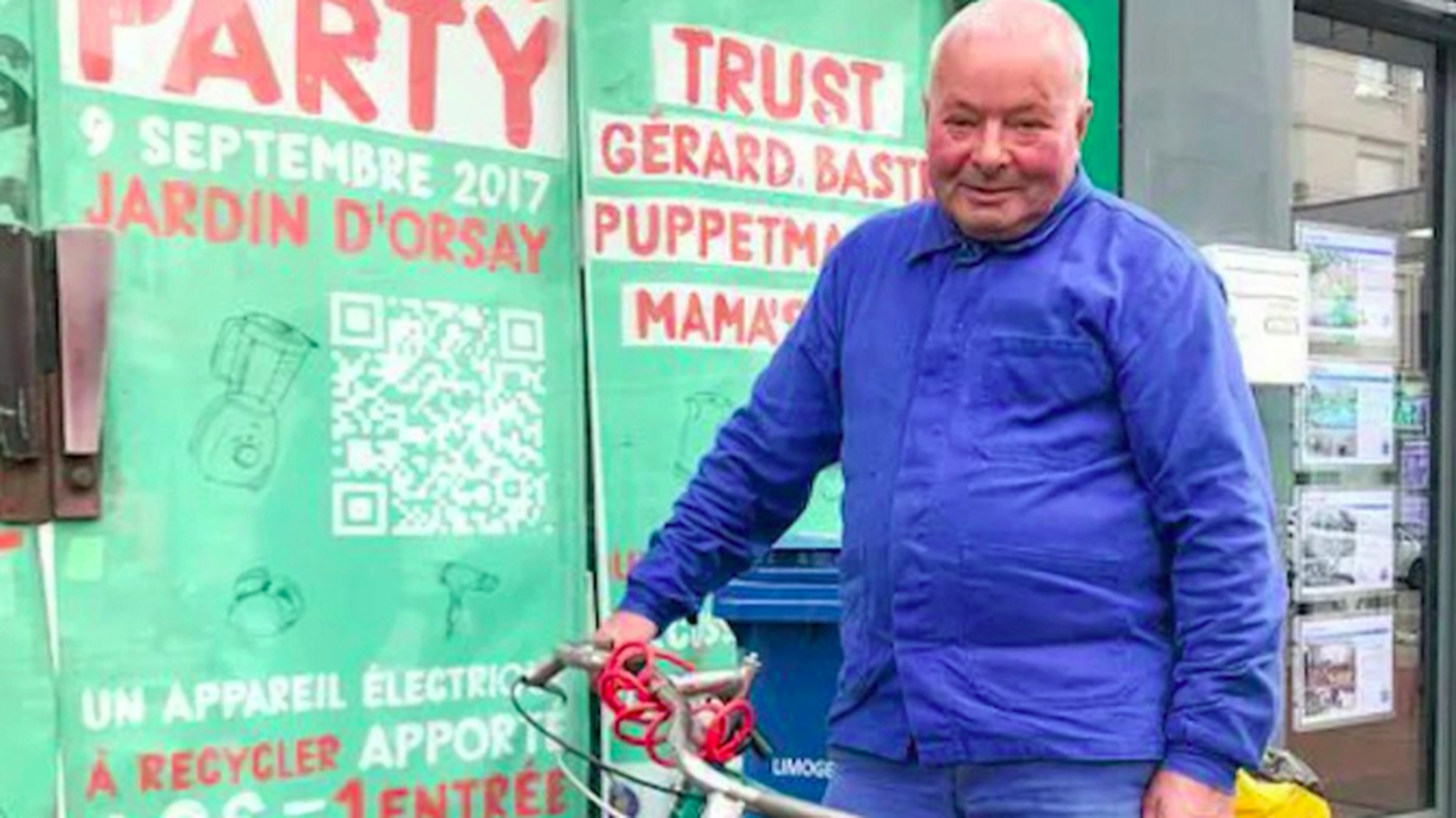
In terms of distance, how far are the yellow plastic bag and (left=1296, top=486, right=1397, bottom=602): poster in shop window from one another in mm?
2855

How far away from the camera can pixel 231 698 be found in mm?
3625

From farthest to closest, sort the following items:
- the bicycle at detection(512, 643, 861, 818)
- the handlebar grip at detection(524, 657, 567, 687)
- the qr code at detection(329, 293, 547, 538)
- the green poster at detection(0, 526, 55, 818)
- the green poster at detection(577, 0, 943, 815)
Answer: the green poster at detection(577, 0, 943, 815) → the qr code at detection(329, 293, 547, 538) → the green poster at detection(0, 526, 55, 818) → the handlebar grip at detection(524, 657, 567, 687) → the bicycle at detection(512, 643, 861, 818)

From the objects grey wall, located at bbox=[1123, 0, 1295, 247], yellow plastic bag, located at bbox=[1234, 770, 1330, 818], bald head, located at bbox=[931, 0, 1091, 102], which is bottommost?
yellow plastic bag, located at bbox=[1234, 770, 1330, 818]

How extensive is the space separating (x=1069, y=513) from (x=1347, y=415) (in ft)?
13.4

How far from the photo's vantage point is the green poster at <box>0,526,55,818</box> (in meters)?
3.35

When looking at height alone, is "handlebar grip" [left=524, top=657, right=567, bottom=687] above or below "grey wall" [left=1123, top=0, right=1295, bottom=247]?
below

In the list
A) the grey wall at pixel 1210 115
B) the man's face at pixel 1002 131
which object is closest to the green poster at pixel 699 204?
the grey wall at pixel 1210 115

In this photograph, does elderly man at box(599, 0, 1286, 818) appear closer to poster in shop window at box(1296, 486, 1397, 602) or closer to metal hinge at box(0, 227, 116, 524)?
metal hinge at box(0, 227, 116, 524)

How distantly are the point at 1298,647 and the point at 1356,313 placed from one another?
121cm

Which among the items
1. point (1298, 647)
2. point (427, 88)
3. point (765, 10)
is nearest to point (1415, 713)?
point (1298, 647)

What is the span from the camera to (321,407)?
3.77 m

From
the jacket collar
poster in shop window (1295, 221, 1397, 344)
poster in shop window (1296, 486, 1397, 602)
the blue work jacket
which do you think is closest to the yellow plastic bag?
the blue work jacket

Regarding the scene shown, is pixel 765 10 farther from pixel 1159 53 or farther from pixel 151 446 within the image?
pixel 151 446

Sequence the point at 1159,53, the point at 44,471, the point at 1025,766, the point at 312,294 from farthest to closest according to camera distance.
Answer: the point at 1159,53
the point at 312,294
the point at 44,471
the point at 1025,766
